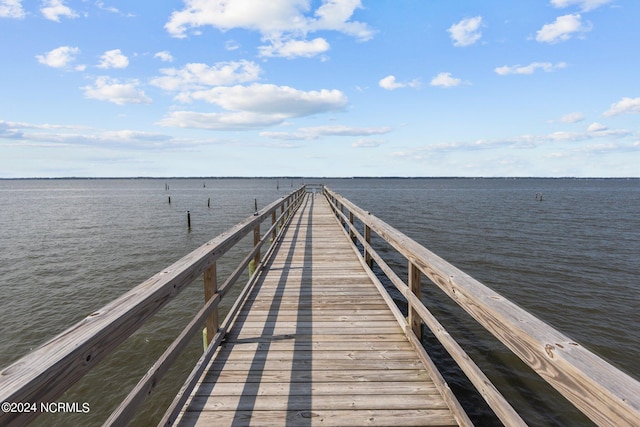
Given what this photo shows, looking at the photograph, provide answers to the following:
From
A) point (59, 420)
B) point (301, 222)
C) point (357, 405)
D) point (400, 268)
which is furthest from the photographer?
point (301, 222)

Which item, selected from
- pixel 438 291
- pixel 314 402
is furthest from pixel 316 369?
pixel 438 291

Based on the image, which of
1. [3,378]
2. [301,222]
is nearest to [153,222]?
[301,222]

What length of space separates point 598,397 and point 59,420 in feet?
21.2

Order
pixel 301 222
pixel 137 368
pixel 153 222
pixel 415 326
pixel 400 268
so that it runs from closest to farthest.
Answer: pixel 415 326, pixel 137 368, pixel 400 268, pixel 301 222, pixel 153 222

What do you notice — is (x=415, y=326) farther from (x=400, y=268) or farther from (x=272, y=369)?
(x=400, y=268)

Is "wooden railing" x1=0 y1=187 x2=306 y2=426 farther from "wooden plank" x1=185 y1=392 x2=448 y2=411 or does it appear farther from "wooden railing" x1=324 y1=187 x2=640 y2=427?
"wooden railing" x1=324 y1=187 x2=640 y2=427

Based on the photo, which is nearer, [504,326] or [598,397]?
[598,397]

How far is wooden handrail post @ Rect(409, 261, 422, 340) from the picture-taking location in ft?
10.3

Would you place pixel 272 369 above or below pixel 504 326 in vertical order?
below

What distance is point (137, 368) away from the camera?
5910mm

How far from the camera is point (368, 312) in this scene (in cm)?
436

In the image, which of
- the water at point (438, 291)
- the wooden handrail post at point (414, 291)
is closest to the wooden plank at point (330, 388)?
the wooden handrail post at point (414, 291)

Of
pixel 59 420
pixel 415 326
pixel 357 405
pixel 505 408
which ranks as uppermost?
pixel 505 408

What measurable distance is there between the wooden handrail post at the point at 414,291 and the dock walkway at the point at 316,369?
18 cm
